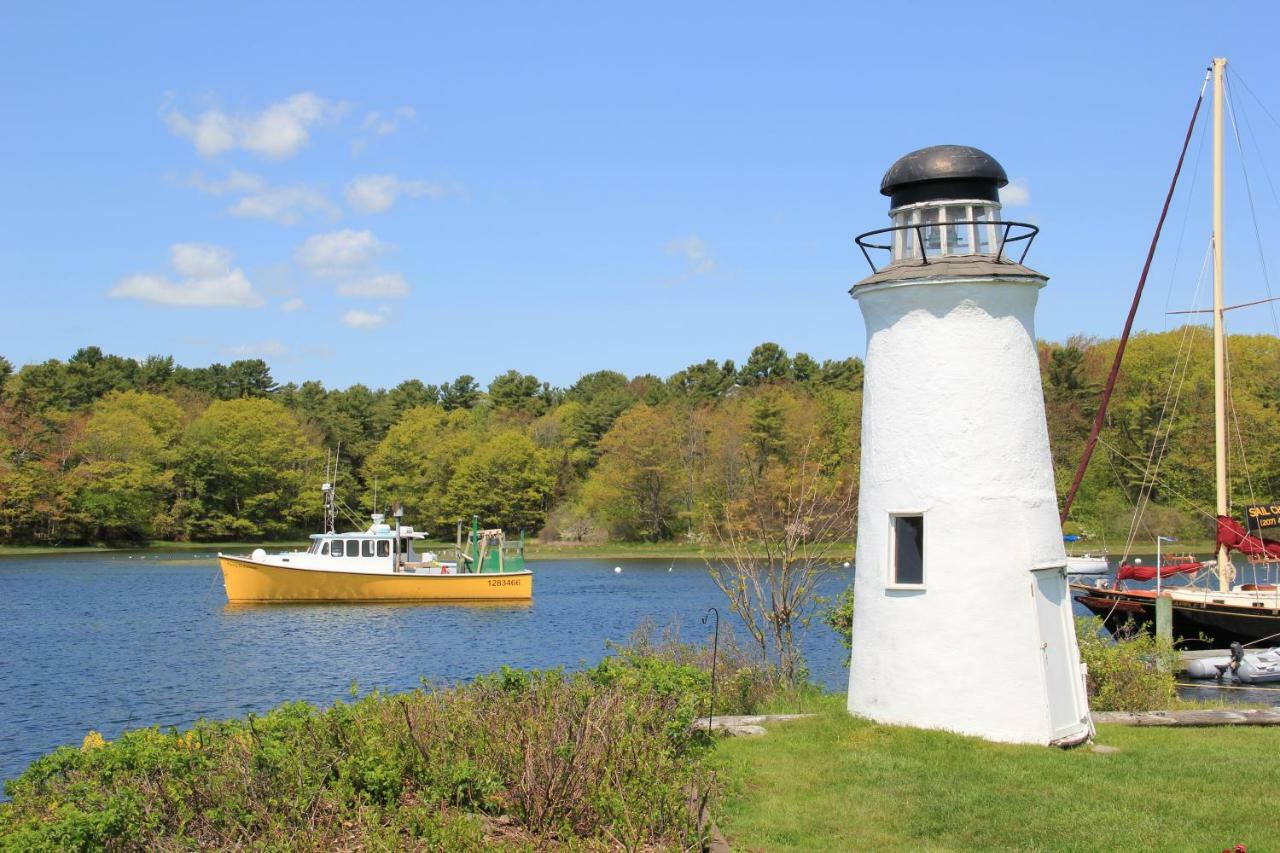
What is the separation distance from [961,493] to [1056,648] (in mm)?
1839

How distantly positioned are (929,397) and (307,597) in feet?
110

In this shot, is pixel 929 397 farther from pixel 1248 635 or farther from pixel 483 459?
pixel 483 459

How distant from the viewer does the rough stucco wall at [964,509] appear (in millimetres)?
11109

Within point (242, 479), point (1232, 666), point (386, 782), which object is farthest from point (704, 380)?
point (386, 782)

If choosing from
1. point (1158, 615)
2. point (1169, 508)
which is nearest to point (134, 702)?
point (1158, 615)

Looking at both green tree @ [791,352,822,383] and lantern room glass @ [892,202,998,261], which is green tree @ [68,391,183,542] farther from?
lantern room glass @ [892,202,998,261]

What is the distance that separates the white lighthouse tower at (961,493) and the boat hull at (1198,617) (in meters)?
15.9

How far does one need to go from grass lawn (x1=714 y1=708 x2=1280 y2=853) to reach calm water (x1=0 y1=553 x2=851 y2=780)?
4.71 metres

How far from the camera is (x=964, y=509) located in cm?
1129

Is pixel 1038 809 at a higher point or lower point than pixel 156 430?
lower

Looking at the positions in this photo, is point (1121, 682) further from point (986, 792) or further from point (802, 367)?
point (802, 367)

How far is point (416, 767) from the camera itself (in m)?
8.33

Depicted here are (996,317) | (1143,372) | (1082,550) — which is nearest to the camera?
(996,317)

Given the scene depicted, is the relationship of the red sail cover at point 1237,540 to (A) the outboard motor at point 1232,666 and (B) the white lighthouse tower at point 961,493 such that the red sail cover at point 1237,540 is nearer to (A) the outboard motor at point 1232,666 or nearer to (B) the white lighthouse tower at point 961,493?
(A) the outboard motor at point 1232,666
